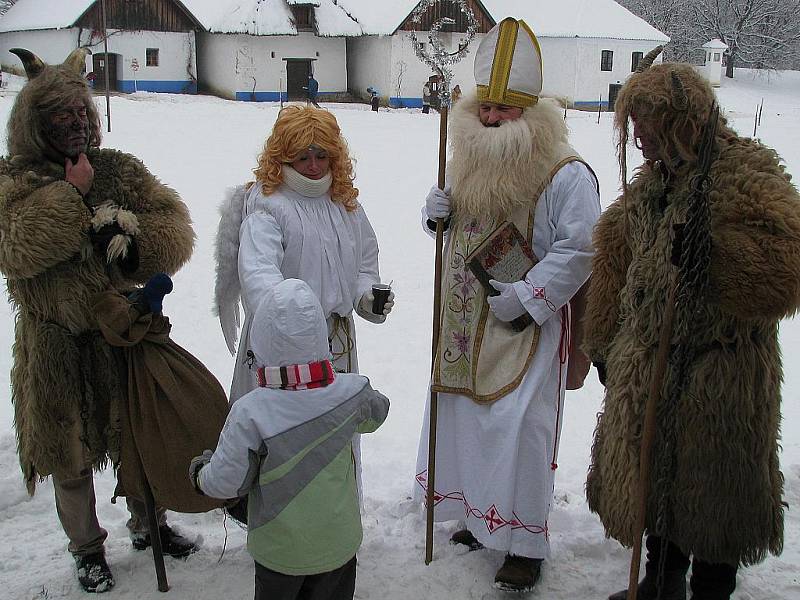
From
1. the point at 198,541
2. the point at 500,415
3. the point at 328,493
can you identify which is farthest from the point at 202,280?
the point at 328,493

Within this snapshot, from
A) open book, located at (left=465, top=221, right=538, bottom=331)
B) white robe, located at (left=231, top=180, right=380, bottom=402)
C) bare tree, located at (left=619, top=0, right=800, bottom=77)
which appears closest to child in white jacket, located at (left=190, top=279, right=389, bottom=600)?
white robe, located at (left=231, top=180, right=380, bottom=402)

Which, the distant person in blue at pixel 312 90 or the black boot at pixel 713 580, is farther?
the distant person in blue at pixel 312 90

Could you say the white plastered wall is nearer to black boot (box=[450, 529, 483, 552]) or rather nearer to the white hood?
black boot (box=[450, 529, 483, 552])

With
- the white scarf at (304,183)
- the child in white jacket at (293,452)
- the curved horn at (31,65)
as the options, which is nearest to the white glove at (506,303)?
the white scarf at (304,183)

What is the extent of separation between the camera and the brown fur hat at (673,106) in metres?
2.63

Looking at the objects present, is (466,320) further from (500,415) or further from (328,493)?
(328,493)

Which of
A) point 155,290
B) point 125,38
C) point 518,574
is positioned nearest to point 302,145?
point 155,290

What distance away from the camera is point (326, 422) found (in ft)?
8.05

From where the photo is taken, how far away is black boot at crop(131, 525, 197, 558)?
3.52 metres

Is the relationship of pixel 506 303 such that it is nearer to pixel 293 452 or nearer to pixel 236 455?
pixel 293 452

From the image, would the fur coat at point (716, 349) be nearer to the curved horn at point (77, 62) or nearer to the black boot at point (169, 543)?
the black boot at point (169, 543)

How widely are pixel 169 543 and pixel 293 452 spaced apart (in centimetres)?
143

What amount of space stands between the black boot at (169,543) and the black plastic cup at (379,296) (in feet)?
4.35

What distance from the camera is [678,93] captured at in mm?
2607
